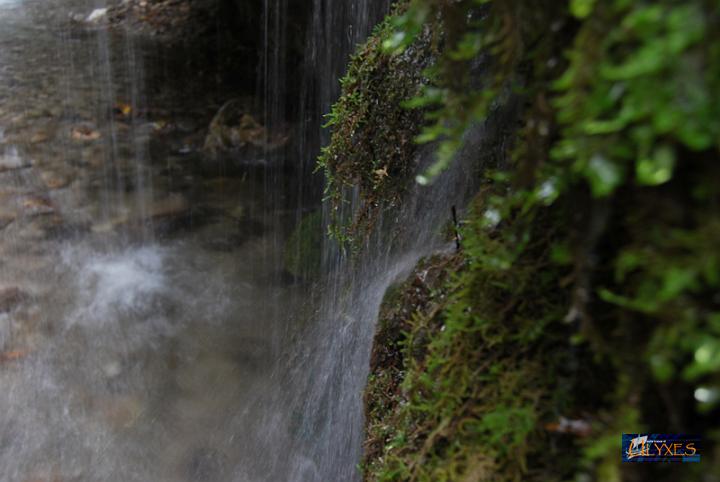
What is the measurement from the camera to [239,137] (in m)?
7.63

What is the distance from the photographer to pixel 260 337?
185 inches

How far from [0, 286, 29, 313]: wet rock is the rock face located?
Answer: 319 centimetres

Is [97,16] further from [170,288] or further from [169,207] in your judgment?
[170,288]

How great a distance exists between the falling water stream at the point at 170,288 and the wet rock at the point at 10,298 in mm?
15

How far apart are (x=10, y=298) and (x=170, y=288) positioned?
1298 mm

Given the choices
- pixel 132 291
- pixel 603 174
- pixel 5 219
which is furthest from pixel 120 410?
pixel 603 174

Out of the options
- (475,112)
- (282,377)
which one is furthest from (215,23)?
(475,112)

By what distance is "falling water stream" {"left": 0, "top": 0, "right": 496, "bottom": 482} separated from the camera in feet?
10.8

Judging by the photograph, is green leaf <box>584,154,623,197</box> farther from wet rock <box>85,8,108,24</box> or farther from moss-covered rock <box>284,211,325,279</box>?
wet rock <box>85,8,108,24</box>

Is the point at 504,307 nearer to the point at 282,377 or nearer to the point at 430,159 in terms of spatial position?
the point at 430,159

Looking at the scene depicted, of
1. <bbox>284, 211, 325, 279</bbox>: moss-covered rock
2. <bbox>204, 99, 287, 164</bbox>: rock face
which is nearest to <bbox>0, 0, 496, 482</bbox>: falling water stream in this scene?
<bbox>284, 211, 325, 279</bbox>: moss-covered rock

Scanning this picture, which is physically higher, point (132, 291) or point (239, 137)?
point (239, 137)

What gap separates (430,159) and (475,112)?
3.31 ft

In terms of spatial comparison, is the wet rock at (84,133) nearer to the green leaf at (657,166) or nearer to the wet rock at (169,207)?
the wet rock at (169,207)
